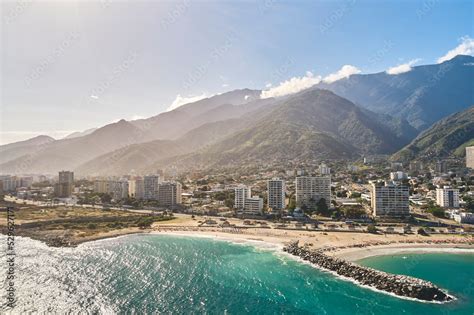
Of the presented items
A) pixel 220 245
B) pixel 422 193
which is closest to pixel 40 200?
pixel 220 245

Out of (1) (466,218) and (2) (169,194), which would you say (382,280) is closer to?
(1) (466,218)

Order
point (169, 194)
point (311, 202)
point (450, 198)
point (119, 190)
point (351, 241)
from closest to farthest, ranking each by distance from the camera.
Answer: point (351, 241)
point (450, 198)
point (311, 202)
point (169, 194)
point (119, 190)

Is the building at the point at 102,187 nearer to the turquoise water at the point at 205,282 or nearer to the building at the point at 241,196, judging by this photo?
the building at the point at 241,196

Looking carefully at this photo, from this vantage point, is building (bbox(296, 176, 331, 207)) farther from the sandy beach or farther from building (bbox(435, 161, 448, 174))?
building (bbox(435, 161, 448, 174))

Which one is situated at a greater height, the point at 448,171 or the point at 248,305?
the point at 448,171

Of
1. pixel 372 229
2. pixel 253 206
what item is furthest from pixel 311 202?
pixel 372 229

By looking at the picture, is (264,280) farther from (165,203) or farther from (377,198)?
(165,203)
